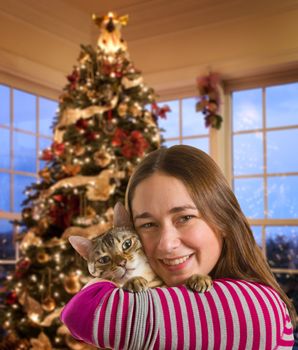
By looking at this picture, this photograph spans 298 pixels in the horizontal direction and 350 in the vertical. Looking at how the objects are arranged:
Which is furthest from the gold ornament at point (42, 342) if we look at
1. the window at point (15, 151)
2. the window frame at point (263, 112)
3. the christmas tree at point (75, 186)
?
the window frame at point (263, 112)

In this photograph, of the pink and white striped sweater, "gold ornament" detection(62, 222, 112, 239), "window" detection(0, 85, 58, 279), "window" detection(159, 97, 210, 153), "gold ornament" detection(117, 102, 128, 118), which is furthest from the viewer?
"window" detection(159, 97, 210, 153)

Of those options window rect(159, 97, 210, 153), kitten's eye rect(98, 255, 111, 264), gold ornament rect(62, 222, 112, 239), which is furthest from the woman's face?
window rect(159, 97, 210, 153)

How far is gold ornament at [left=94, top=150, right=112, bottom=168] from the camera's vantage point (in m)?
3.55

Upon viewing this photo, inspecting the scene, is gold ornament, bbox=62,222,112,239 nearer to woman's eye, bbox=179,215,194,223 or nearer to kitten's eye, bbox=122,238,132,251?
kitten's eye, bbox=122,238,132,251

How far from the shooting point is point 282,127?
4.53m

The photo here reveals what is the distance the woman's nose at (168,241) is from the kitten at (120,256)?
9 centimetres

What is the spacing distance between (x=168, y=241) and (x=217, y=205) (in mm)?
122

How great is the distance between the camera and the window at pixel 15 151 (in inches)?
174

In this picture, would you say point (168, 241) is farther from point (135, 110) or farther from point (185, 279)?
point (135, 110)

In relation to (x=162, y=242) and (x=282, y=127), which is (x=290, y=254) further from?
(x=162, y=242)

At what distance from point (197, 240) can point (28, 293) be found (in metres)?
2.92

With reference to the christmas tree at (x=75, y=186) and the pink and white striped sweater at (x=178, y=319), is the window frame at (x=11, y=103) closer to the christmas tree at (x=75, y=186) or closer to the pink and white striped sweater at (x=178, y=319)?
the christmas tree at (x=75, y=186)

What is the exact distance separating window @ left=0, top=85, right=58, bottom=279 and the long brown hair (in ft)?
11.6

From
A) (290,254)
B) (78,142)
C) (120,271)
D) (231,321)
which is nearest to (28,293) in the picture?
(78,142)
